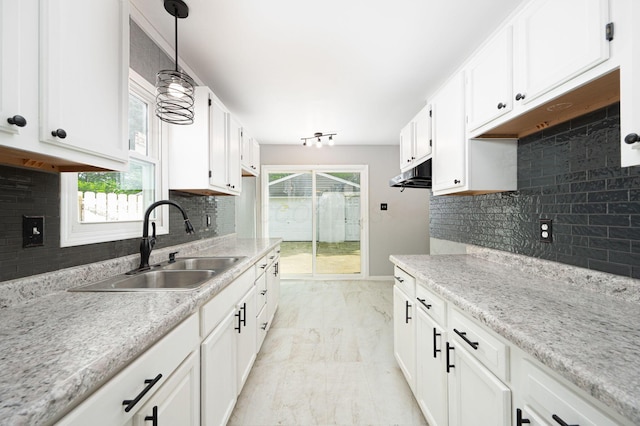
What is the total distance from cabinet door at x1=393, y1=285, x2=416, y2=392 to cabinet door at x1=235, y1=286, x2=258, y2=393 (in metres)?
1.08

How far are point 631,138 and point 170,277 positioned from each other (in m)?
2.11

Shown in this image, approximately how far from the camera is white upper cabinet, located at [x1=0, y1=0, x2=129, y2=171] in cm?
73

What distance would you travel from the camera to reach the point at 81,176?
1343 mm

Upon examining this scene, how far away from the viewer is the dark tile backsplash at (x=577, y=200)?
1113mm

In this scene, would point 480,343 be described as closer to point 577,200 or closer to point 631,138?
point 631,138

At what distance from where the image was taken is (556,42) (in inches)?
43.3

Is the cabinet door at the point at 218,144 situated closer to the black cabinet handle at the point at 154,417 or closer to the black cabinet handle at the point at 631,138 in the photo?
the black cabinet handle at the point at 154,417

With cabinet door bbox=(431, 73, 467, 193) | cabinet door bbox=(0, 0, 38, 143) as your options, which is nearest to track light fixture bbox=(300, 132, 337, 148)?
cabinet door bbox=(431, 73, 467, 193)

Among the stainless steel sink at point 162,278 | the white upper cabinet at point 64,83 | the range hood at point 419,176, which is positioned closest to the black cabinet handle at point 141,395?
the stainless steel sink at point 162,278

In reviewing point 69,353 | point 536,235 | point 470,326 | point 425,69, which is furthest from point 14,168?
point 425,69

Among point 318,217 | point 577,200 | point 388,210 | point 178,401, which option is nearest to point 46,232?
point 178,401

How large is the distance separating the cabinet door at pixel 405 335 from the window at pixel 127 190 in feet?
5.94

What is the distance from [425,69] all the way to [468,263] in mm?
1697

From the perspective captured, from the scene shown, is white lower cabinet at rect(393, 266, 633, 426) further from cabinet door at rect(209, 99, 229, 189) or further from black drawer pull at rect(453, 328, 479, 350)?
cabinet door at rect(209, 99, 229, 189)
